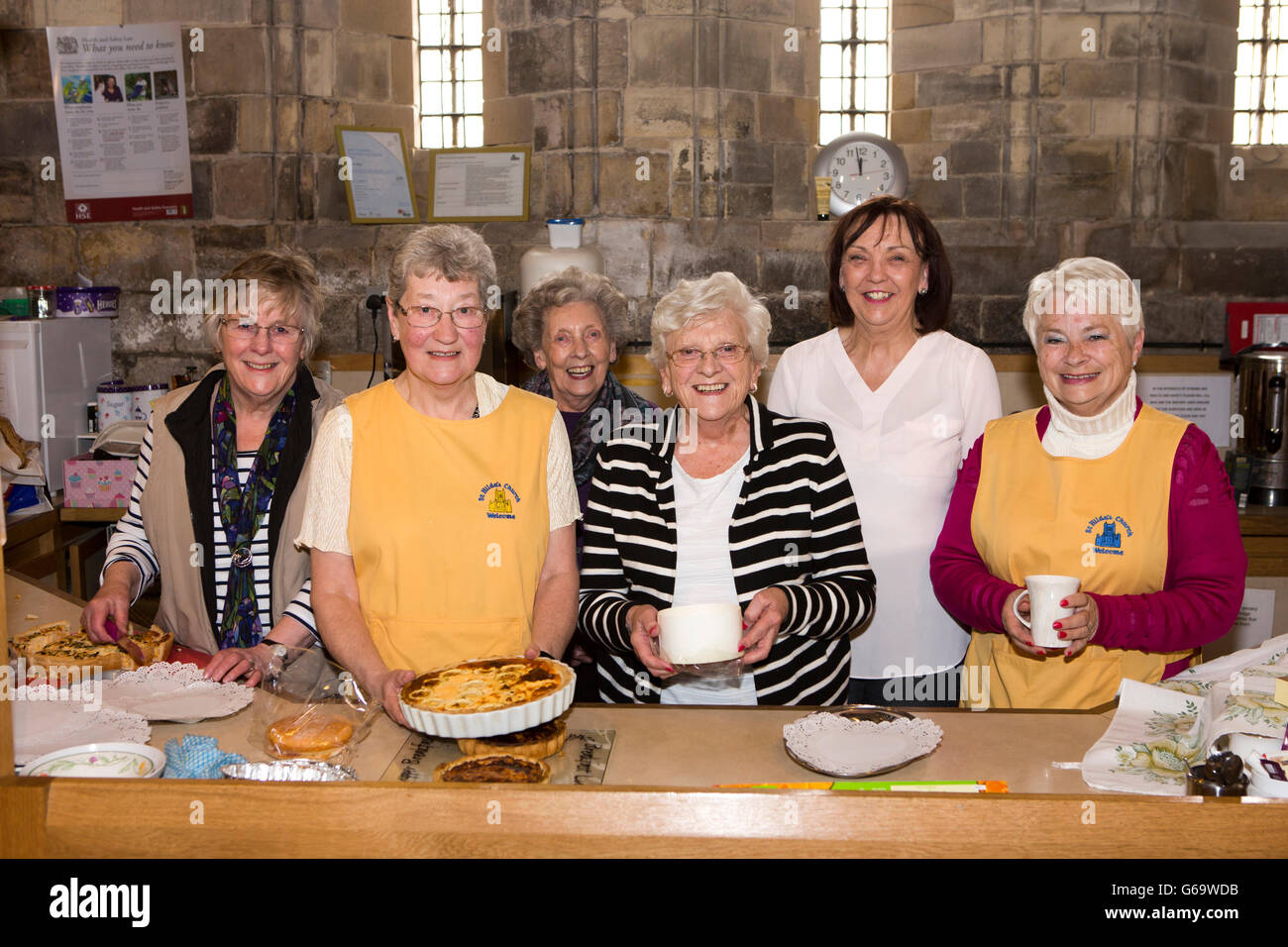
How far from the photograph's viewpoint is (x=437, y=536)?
217cm

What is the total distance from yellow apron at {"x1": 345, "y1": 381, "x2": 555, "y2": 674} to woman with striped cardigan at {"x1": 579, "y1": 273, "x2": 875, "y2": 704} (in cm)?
18

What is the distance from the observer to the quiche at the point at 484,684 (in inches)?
69.3

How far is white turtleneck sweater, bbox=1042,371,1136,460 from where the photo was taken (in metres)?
2.31

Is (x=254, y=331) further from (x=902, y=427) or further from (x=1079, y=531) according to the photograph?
(x=1079, y=531)

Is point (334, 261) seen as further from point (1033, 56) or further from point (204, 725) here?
point (204, 725)

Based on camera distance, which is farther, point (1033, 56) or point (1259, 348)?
point (1033, 56)

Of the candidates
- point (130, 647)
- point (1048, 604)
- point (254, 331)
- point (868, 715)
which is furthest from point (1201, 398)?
point (130, 647)

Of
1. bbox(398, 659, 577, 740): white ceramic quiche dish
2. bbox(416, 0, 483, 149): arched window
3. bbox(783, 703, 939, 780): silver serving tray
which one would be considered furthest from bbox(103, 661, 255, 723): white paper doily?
bbox(416, 0, 483, 149): arched window

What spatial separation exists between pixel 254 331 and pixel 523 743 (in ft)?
4.19

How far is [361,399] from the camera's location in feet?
7.34

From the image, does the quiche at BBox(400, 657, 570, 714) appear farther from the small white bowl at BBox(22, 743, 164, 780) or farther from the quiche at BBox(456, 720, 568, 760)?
the small white bowl at BBox(22, 743, 164, 780)
